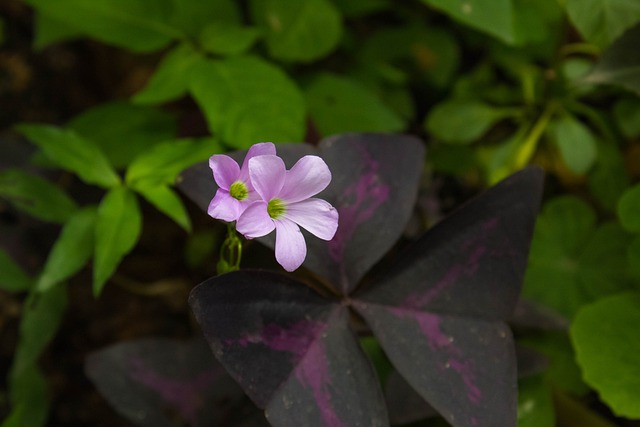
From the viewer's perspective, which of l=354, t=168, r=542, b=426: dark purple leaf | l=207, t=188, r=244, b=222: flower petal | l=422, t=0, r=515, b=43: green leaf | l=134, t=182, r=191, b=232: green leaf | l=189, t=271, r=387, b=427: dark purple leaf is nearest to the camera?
l=207, t=188, r=244, b=222: flower petal

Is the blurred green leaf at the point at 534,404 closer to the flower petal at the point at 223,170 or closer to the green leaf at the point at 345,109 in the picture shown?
the green leaf at the point at 345,109

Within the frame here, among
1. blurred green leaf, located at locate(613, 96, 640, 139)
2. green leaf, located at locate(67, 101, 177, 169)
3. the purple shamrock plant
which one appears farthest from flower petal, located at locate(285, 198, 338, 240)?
blurred green leaf, located at locate(613, 96, 640, 139)

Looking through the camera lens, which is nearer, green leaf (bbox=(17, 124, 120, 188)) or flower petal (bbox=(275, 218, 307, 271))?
flower petal (bbox=(275, 218, 307, 271))

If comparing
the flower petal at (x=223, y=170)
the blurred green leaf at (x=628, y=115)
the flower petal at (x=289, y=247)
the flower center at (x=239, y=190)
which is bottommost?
the blurred green leaf at (x=628, y=115)

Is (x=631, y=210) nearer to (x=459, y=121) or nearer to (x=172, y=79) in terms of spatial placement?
(x=459, y=121)

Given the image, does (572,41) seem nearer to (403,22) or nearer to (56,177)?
(403,22)

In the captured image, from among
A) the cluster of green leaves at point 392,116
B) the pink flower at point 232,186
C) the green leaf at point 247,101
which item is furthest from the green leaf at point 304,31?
the pink flower at point 232,186

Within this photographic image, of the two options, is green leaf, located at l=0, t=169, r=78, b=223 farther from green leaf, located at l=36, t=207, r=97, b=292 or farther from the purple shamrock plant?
the purple shamrock plant
